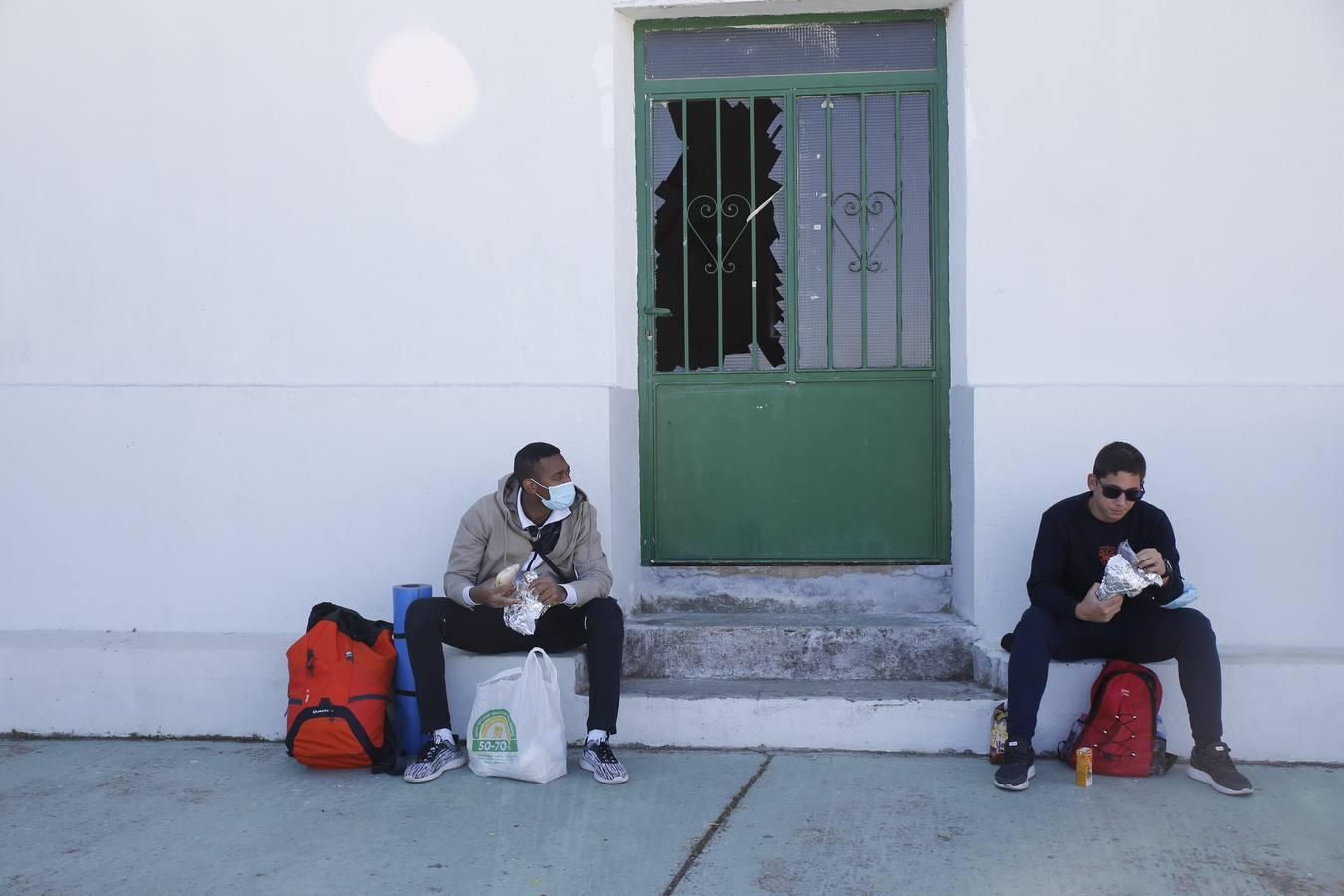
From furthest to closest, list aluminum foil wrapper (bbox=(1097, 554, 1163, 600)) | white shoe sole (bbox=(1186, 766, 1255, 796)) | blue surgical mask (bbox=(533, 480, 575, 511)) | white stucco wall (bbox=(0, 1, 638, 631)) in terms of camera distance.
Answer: white stucco wall (bbox=(0, 1, 638, 631)) → blue surgical mask (bbox=(533, 480, 575, 511)) → aluminum foil wrapper (bbox=(1097, 554, 1163, 600)) → white shoe sole (bbox=(1186, 766, 1255, 796))

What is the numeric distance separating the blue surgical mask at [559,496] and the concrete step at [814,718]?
0.82 meters

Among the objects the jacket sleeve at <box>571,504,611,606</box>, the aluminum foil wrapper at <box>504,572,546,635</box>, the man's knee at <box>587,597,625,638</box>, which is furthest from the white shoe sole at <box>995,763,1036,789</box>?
the aluminum foil wrapper at <box>504,572,546,635</box>

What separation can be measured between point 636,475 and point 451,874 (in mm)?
2342

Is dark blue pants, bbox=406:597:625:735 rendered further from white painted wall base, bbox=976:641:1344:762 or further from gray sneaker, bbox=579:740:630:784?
white painted wall base, bbox=976:641:1344:762

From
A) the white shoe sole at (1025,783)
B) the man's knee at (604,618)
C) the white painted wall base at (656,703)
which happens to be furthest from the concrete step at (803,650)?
the white shoe sole at (1025,783)

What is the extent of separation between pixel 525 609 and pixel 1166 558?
2.39 m

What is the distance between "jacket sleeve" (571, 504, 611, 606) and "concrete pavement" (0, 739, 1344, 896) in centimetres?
70

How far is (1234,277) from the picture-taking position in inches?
199

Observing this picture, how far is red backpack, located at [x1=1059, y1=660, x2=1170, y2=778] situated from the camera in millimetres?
4484

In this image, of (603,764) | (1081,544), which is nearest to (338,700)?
(603,764)

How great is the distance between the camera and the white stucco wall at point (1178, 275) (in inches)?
198

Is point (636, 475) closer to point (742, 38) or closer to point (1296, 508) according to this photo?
point (742, 38)

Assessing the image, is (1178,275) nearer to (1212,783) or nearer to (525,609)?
(1212,783)

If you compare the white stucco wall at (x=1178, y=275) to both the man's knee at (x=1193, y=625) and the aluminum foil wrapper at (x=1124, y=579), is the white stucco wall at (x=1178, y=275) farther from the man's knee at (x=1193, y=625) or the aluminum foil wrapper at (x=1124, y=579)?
the aluminum foil wrapper at (x=1124, y=579)
